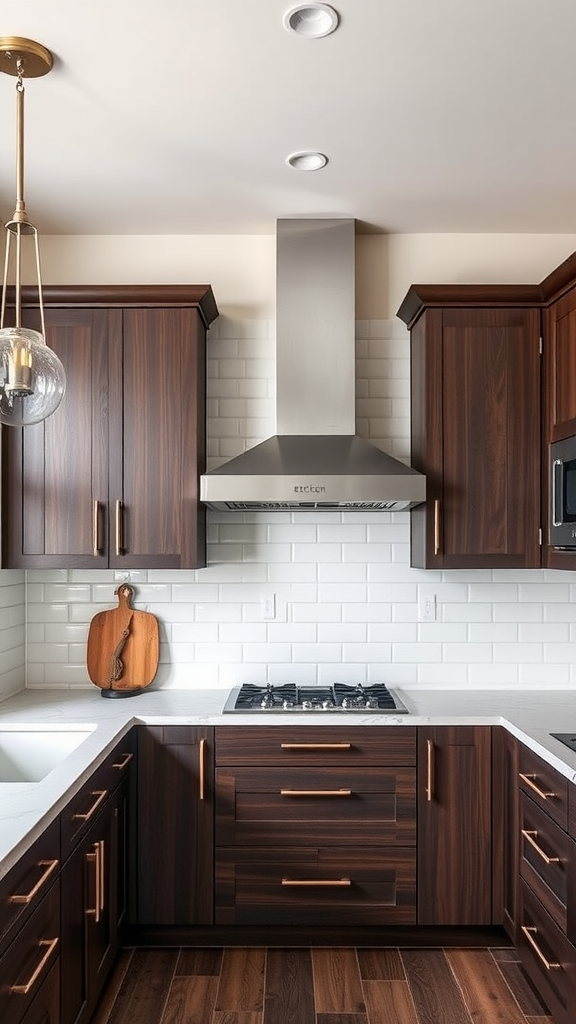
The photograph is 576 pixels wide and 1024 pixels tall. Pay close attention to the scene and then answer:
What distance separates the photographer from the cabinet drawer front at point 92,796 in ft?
6.44

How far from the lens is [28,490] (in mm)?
2936

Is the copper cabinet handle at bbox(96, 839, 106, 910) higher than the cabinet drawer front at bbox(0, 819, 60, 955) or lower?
lower

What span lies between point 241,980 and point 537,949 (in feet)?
3.20

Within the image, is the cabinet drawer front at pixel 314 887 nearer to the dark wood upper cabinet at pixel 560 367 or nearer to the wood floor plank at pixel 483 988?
the wood floor plank at pixel 483 988

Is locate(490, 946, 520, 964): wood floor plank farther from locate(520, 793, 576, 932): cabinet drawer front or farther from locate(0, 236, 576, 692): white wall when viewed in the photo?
locate(0, 236, 576, 692): white wall

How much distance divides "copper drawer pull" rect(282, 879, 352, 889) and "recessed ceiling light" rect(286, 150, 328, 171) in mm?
2480

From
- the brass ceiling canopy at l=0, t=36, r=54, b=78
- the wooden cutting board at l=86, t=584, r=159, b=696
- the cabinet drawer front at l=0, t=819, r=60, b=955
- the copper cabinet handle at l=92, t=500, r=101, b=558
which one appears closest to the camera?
the cabinet drawer front at l=0, t=819, r=60, b=955

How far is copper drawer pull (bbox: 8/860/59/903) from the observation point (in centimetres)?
159

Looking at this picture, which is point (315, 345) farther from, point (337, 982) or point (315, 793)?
point (337, 982)

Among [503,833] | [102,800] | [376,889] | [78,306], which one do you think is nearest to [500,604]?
[503,833]

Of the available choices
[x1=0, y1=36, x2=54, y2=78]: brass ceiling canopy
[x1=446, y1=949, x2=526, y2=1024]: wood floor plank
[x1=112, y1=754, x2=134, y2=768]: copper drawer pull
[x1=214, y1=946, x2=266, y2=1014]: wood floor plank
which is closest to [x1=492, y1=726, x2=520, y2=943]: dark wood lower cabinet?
[x1=446, y1=949, x2=526, y2=1024]: wood floor plank

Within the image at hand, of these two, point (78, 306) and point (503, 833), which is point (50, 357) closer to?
point (78, 306)

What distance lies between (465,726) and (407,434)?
3.99 ft

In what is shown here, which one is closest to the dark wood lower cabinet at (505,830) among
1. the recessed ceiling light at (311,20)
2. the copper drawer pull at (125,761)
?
the copper drawer pull at (125,761)
